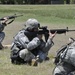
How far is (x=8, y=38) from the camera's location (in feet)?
48.4

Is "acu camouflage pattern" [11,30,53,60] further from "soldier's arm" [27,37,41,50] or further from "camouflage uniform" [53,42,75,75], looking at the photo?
"camouflage uniform" [53,42,75,75]

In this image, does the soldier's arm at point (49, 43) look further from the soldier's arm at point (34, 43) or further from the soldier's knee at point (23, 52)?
the soldier's knee at point (23, 52)

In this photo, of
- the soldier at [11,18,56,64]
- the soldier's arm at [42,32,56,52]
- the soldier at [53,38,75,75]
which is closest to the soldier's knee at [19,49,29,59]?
the soldier at [11,18,56,64]

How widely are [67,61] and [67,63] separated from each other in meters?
0.17

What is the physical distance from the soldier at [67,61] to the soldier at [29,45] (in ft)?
8.37

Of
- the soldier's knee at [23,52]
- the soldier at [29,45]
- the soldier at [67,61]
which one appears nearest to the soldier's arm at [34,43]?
the soldier at [29,45]

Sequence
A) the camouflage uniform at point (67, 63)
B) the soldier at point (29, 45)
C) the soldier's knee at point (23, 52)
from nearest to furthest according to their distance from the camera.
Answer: the camouflage uniform at point (67, 63), the soldier at point (29, 45), the soldier's knee at point (23, 52)

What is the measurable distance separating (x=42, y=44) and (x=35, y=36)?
0.99 ft

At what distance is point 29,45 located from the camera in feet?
25.9

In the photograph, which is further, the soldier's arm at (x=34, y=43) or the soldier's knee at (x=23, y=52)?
the soldier's knee at (x=23, y=52)

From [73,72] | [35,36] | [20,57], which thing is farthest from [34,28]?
[73,72]

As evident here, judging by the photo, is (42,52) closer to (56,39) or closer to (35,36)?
(35,36)

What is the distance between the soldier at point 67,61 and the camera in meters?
5.01

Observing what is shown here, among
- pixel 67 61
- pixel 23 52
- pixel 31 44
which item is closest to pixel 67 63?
pixel 67 61
